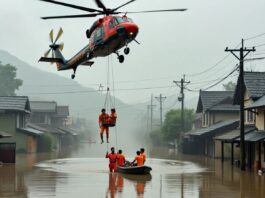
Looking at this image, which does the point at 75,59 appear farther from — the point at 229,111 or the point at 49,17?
the point at 229,111

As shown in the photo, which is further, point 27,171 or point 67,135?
point 67,135

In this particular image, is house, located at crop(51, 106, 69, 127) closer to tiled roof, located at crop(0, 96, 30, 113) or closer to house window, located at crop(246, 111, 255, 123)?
tiled roof, located at crop(0, 96, 30, 113)

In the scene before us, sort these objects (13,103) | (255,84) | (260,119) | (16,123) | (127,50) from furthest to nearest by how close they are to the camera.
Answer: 1. (13,103)
2. (16,123)
3. (255,84)
4. (260,119)
5. (127,50)

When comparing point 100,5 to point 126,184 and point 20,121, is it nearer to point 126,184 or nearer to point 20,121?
point 126,184

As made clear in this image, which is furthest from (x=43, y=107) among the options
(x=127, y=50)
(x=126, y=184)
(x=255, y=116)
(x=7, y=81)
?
(x=127, y=50)

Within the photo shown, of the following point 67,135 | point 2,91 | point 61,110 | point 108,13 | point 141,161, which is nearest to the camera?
point 108,13

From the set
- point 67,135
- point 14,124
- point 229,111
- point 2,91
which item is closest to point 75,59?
point 14,124

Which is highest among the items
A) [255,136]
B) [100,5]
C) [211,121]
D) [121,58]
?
[100,5]
